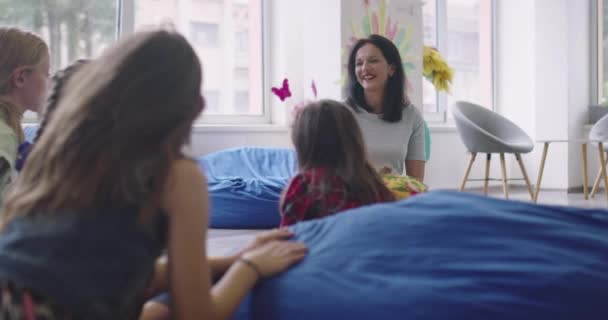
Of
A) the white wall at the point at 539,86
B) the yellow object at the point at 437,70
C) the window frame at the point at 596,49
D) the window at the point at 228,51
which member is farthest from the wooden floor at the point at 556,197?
the window at the point at 228,51

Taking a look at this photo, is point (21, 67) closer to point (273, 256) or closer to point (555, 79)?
point (273, 256)

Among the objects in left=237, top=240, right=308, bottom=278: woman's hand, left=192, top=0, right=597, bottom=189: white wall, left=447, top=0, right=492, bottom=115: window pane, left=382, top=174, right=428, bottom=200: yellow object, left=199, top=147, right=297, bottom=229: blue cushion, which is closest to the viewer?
left=237, top=240, right=308, bottom=278: woman's hand

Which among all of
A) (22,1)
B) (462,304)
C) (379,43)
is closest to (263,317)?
(462,304)

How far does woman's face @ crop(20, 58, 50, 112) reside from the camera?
174 cm

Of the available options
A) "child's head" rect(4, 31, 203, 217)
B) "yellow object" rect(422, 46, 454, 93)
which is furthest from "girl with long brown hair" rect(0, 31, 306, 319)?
"yellow object" rect(422, 46, 454, 93)

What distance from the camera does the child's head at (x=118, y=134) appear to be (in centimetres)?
94

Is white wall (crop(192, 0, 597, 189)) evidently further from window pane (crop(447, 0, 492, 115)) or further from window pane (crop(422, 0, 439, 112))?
window pane (crop(422, 0, 439, 112))

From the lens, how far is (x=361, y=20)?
4957 mm

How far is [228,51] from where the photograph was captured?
17.3 feet

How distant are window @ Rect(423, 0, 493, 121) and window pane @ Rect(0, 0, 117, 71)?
3.41 m

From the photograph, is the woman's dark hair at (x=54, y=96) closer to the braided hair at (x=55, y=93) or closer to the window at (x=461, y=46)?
the braided hair at (x=55, y=93)

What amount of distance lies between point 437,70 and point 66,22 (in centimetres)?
264

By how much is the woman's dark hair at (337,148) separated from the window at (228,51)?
3494 millimetres

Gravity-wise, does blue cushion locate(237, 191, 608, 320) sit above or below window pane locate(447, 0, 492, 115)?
below
